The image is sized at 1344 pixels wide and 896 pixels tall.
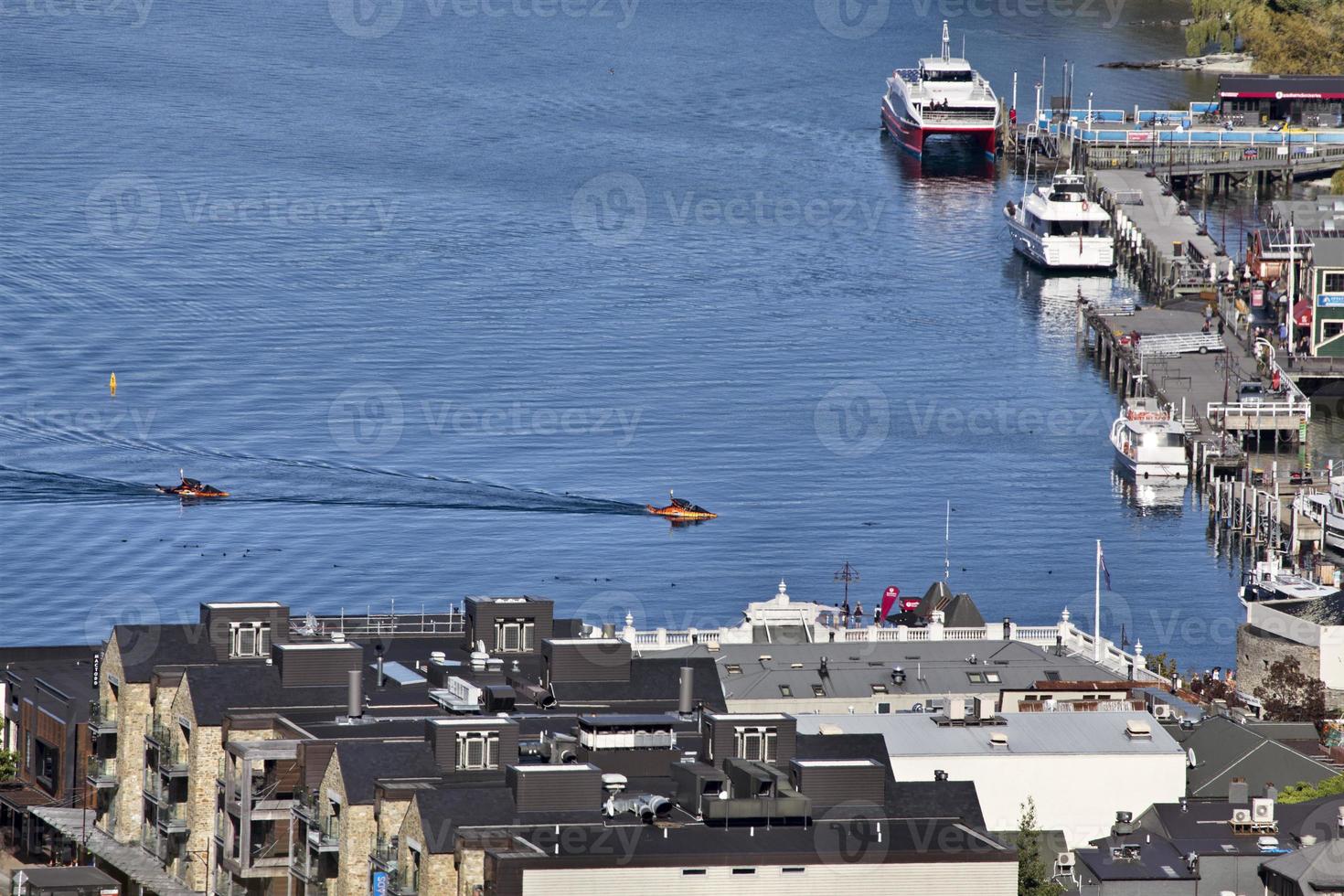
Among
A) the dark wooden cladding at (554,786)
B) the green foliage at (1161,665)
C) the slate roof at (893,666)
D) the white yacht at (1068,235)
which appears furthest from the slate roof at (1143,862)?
the white yacht at (1068,235)

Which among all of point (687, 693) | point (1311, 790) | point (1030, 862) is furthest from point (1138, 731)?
point (687, 693)

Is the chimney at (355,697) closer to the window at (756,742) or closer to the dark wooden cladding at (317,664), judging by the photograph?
the dark wooden cladding at (317,664)

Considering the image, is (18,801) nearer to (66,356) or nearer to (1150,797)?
(1150,797)

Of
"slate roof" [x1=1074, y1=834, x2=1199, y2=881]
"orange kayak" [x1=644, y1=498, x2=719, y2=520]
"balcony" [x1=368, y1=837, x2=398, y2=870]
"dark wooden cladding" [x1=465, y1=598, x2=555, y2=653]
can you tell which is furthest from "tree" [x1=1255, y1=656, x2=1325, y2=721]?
"orange kayak" [x1=644, y1=498, x2=719, y2=520]

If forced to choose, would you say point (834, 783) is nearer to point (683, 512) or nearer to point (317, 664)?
point (317, 664)

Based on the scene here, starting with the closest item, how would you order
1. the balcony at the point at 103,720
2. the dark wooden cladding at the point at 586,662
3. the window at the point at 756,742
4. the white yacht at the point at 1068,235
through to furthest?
the window at the point at 756,742, the dark wooden cladding at the point at 586,662, the balcony at the point at 103,720, the white yacht at the point at 1068,235

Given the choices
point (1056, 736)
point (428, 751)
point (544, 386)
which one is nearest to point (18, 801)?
point (428, 751)
